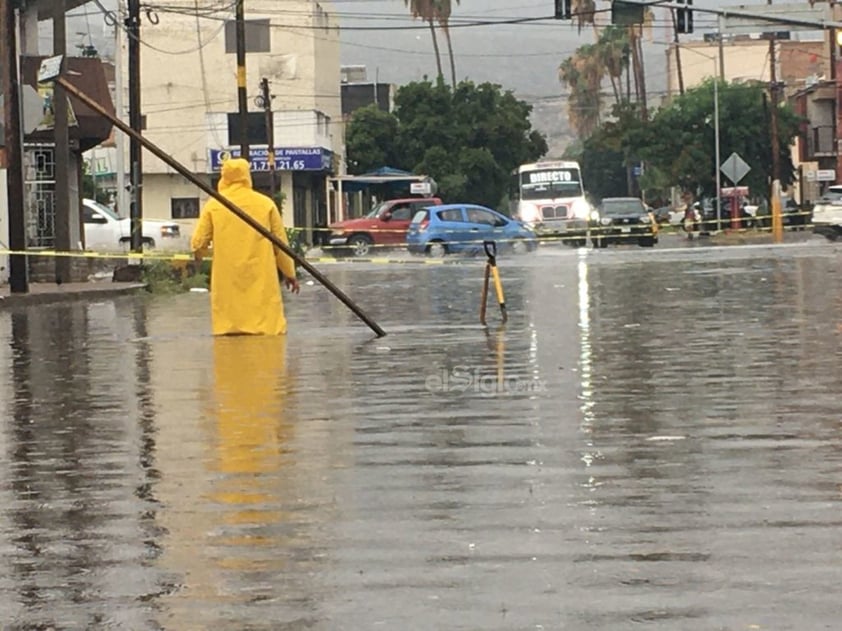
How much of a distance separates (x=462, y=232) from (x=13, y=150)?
24575 mm

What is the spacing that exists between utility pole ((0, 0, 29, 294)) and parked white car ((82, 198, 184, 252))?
13.1 meters

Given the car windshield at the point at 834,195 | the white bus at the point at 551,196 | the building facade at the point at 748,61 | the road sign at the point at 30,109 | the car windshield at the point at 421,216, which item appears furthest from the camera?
the building facade at the point at 748,61

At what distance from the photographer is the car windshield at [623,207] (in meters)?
64.9

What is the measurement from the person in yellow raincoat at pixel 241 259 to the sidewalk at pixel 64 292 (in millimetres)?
11126

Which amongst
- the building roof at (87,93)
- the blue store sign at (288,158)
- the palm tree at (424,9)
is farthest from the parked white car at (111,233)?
the palm tree at (424,9)

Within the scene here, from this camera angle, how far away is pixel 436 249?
55.2m

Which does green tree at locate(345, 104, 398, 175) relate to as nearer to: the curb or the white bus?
the white bus

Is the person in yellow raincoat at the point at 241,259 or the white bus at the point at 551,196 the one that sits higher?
the white bus at the point at 551,196

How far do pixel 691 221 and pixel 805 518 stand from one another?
229 ft

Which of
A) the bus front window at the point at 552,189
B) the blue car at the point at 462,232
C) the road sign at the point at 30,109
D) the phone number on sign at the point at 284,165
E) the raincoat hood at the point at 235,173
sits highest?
the phone number on sign at the point at 284,165

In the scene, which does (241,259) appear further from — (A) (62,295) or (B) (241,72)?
(B) (241,72)

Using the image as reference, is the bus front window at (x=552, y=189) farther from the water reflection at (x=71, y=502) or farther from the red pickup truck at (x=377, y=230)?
the water reflection at (x=71, y=502)

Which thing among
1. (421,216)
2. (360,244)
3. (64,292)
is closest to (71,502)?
(64,292)

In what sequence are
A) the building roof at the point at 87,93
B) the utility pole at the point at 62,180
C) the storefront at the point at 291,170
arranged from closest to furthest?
the utility pole at the point at 62,180 → the building roof at the point at 87,93 → the storefront at the point at 291,170
